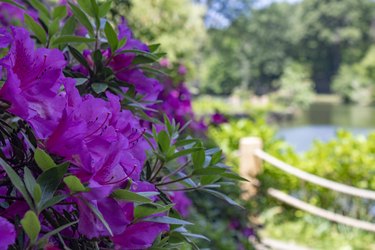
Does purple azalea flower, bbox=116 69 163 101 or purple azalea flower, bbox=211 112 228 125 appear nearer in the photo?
purple azalea flower, bbox=116 69 163 101

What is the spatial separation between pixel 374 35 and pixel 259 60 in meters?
12.3

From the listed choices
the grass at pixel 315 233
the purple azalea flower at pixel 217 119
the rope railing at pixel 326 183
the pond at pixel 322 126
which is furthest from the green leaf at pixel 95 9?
the pond at pixel 322 126

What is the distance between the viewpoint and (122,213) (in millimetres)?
385

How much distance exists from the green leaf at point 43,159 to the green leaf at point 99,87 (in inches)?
8.6

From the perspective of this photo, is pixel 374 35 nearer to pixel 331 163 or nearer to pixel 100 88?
pixel 331 163

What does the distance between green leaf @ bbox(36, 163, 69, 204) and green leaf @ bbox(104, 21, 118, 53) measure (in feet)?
0.87

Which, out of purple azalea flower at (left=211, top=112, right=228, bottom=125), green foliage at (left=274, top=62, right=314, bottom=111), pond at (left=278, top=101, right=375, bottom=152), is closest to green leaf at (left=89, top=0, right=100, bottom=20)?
purple azalea flower at (left=211, top=112, right=228, bottom=125)

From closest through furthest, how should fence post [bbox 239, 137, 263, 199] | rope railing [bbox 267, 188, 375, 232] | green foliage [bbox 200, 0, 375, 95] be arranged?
rope railing [bbox 267, 188, 375, 232] < fence post [bbox 239, 137, 263, 199] < green foliage [bbox 200, 0, 375, 95]

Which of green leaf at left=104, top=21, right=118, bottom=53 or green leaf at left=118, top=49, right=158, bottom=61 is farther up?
green leaf at left=104, top=21, right=118, bottom=53

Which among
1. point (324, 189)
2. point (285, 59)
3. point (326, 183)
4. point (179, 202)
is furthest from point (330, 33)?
point (179, 202)

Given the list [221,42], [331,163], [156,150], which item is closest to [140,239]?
[156,150]

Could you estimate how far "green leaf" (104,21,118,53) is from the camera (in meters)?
0.57

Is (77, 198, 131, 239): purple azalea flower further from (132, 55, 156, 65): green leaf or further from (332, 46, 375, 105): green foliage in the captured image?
(332, 46, 375, 105): green foliage

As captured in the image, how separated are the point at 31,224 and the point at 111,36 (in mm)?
324
